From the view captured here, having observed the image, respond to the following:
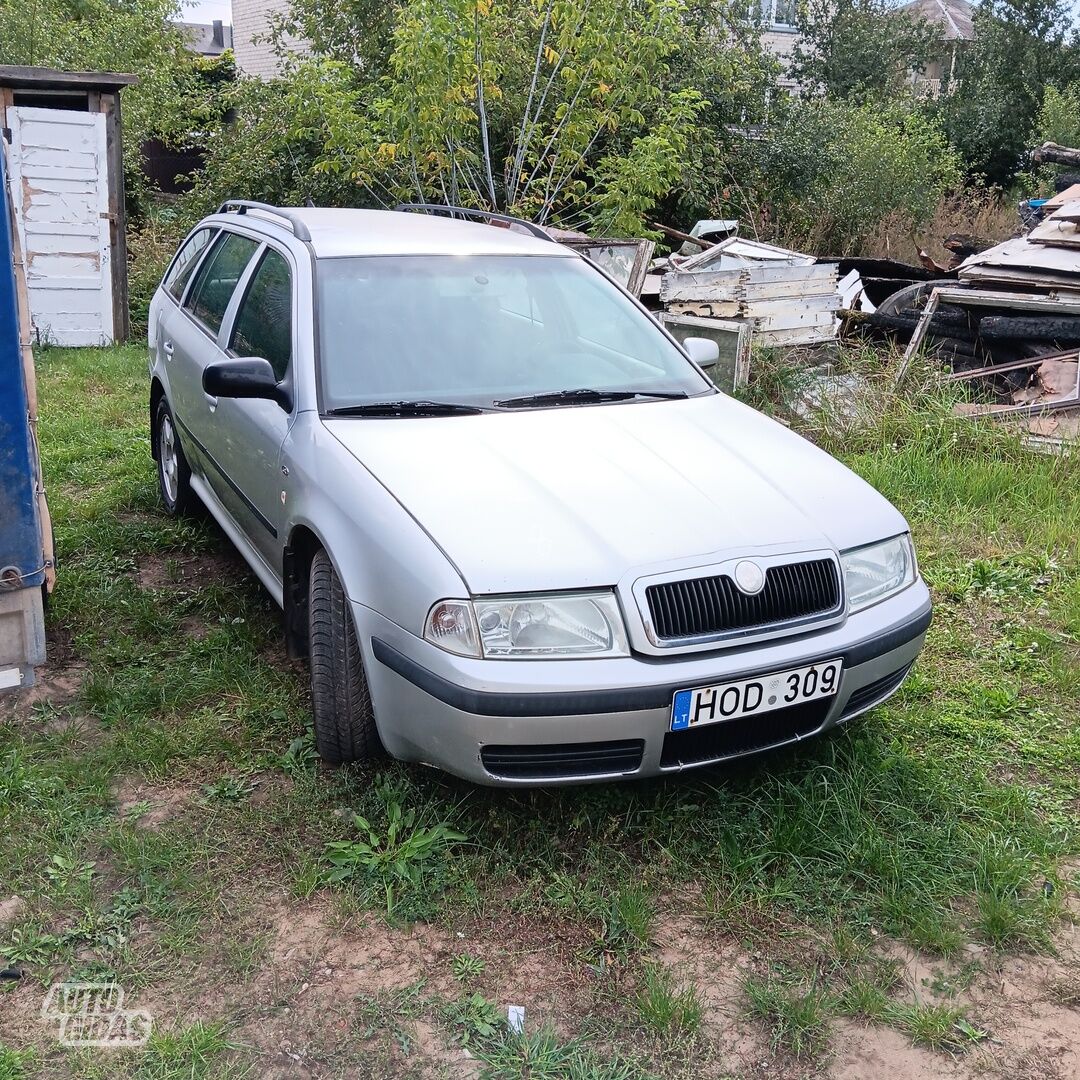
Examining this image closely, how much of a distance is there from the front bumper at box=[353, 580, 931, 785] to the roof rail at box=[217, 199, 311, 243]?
71.8 inches

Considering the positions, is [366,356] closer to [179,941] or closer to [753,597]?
[753,597]

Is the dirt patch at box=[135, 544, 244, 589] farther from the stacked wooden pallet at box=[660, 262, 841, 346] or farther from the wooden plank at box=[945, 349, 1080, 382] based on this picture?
the wooden plank at box=[945, 349, 1080, 382]

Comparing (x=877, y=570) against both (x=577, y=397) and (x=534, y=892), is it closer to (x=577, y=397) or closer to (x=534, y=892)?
(x=577, y=397)

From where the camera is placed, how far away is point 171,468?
555 centimetres

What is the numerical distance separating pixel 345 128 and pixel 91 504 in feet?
14.8

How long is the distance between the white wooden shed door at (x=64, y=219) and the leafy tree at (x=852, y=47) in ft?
57.2

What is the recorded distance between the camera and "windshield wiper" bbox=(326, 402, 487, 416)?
3490 millimetres

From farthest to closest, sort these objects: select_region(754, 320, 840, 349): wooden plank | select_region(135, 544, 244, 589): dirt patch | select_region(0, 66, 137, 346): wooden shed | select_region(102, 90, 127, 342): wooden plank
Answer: select_region(102, 90, 127, 342): wooden plank
select_region(0, 66, 137, 346): wooden shed
select_region(754, 320, 840, 349): wooden plank
select_region(135, 544, 244, 589): dirt patch

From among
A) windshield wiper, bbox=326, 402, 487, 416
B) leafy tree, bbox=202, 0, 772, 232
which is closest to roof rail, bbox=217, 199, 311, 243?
windshield wiper, bbox=326, 402, 487, 416

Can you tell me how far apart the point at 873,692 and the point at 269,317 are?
2524 millimetres

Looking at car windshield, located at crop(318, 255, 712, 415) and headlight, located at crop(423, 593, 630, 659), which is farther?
car windshield, located at crop(318, 255, 712, 415)

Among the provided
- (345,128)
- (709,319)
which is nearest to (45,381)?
(345,128)

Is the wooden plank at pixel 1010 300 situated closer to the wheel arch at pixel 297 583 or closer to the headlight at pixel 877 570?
the headlight at pixel 877 570

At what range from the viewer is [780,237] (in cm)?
1237
